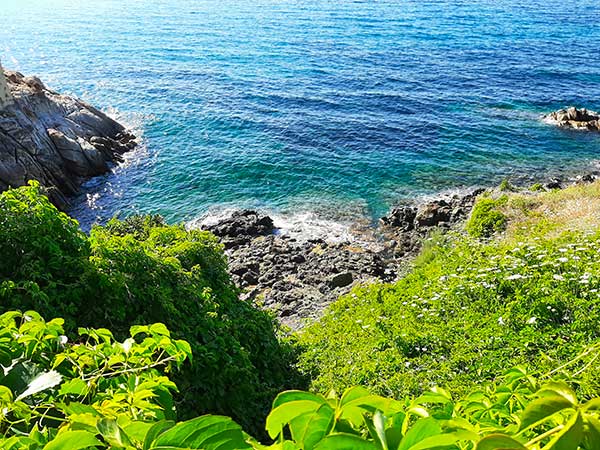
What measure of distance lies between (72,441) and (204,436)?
27cm

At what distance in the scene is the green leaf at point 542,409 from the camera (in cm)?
109

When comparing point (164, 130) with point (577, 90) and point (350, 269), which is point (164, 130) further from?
point (577, 90)

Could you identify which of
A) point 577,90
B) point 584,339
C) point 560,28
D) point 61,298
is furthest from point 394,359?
point 560,28

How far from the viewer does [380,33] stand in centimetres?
5538

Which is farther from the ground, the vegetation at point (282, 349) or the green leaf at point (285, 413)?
the green leaf at point (285, 413)

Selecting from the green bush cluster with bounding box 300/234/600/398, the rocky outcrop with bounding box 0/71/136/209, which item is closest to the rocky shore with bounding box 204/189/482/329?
the green bush cluster with bounding box 300/234/600/398

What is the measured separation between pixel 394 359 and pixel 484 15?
65.3m

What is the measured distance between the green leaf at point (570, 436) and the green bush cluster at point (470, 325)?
6.33 meters

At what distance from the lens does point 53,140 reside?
27234mm

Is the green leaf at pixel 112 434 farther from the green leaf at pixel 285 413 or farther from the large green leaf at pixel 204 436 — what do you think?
the green leaf at pixel 285 413

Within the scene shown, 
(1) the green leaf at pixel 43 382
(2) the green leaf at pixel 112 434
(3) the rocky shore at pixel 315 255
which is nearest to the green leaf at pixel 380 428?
(2) the green leaf at pixel 112 434

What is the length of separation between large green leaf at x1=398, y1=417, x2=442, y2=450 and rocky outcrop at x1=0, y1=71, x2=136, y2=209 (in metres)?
25.1

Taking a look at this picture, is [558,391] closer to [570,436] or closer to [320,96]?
[570,436]

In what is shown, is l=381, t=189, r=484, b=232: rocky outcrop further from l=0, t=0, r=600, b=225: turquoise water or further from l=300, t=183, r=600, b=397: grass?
l=300, t=183, r=600, b=397: grass
